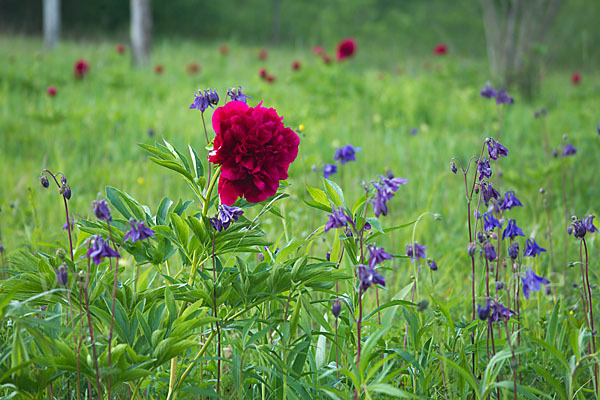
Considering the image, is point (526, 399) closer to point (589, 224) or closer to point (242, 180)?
point (589, 224)

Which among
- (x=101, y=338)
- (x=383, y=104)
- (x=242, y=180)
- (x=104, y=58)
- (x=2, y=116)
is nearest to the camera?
(x=101, y=338)

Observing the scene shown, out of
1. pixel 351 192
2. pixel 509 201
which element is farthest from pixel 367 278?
pixel 351 192

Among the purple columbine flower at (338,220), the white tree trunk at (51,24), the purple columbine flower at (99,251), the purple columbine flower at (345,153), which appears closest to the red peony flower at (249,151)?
the purple columbine flower at (338,220)

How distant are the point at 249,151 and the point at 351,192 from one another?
2.27m

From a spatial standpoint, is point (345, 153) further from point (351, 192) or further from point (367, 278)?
point (367, 278)

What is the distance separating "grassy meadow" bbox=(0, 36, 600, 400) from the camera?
1.39 metres

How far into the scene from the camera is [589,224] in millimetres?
1413

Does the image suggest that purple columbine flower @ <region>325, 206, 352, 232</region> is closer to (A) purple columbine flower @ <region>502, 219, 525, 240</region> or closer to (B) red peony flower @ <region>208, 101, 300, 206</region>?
(B) red peony flower @ <region>208, 101, 300, 206</region>

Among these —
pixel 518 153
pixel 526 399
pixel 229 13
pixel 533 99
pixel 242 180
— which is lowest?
pixel 526 399

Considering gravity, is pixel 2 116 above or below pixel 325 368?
above

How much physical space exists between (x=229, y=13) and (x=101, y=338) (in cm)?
2122

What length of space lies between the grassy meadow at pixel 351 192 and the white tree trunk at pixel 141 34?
2.59ft

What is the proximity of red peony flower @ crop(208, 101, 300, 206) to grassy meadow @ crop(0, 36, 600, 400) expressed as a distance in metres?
0.32

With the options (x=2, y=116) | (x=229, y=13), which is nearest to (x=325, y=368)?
(x=2, y=116)
